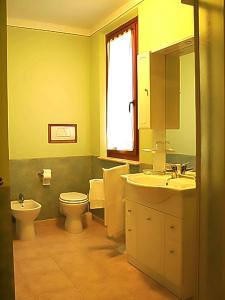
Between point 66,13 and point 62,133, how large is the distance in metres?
1.53

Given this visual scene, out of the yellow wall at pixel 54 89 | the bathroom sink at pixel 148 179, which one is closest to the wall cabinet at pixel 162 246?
the bathroom sink at pixel 148 179

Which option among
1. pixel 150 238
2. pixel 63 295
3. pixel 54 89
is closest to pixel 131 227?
pixel 150 238

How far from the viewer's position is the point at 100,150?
4.13 meters

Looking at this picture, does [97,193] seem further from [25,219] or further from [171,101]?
[171,101]

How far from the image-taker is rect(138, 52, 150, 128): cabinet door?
9.42 feet

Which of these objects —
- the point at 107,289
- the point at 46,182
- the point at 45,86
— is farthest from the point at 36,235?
the point at 45,86

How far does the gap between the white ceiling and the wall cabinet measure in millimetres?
2247

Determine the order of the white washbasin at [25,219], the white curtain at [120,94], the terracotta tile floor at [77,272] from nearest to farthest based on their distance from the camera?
1. the terracotta tile floor at [77,272]
2. the white washbasin at [25,219]
3. the white curtain at [120,94]

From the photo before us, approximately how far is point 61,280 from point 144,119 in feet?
5.31

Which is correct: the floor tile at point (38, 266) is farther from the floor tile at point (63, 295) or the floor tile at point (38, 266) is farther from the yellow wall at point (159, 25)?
the yellow wall at point (159, 25)

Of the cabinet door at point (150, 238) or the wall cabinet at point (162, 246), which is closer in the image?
the wall cabinet at point (162, 246)

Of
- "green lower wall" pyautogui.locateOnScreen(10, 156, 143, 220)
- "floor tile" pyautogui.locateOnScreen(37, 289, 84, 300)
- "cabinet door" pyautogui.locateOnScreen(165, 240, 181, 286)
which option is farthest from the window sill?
"floor tile" pyautogui.locateOnScreen(37, 289, 84, 300)

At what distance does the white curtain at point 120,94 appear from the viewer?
3.59m

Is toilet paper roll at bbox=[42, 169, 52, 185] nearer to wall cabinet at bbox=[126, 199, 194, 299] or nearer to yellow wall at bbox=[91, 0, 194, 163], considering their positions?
yellow wall at bbox=[91, 0, 194, 163]
